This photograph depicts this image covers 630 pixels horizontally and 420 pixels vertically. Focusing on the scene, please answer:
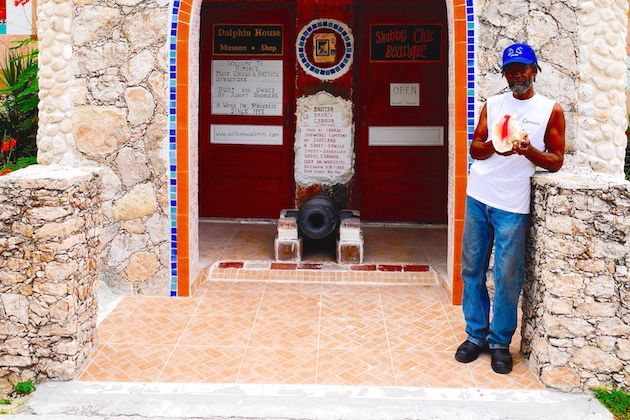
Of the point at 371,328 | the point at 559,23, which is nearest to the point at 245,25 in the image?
the point at 559,23

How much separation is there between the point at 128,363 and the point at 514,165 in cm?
267

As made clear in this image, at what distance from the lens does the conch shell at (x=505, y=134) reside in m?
4.00

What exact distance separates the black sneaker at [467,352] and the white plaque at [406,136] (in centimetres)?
376

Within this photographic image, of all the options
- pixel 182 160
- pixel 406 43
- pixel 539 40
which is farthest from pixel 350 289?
pixel 406 43

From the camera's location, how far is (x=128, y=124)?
5562 millimetres

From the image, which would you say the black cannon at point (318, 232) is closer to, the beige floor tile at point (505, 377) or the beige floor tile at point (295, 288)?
the beige floor tile at point (295, 288)

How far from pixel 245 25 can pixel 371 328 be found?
4.25 meters

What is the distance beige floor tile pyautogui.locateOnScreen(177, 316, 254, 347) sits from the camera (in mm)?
4750

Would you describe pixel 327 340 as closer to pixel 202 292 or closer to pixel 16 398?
pixel 202 292

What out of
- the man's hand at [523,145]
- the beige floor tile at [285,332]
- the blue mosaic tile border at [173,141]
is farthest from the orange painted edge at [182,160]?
the man's hand at [523,145]

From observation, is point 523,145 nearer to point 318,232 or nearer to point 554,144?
point 554,144

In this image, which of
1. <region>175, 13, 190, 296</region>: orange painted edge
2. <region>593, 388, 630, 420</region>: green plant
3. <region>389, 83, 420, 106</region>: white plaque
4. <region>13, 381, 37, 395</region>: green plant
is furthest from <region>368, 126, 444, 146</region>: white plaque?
<region>13, 381, 37, 395</region>: green plant

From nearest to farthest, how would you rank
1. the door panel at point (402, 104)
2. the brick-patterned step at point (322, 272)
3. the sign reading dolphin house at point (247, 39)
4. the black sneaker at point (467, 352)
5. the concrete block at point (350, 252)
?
the black sneaker at point (467, 352), the brick-patterned step at point (322, 272), the concrete block at point (350, 252), the door panel at point (402, 104), the sign reading dolphin house at point (247, 39)

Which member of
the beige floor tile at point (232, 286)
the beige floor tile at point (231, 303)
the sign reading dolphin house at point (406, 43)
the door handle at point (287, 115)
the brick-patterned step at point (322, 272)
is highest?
the sign reading dolphin house at point (406, 43)
